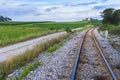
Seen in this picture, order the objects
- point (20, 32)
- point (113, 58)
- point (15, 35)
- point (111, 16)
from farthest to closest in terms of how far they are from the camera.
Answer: point (111, 16)
point (20, 32)
point (15, 35)
point (113, 58)

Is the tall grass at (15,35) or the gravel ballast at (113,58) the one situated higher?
the gravel ballast at (113,58)

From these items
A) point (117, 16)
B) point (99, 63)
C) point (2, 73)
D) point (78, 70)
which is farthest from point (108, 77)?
point (117, 16)

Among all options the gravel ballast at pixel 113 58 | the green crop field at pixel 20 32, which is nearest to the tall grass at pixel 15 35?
the green crop field at pixel 20 32

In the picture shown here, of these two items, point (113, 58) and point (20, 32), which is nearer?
point (113, 58)

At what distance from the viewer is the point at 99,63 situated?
39.2 ft

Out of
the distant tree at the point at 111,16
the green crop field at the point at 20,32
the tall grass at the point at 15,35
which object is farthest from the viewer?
the distant tree at the point at 111,16

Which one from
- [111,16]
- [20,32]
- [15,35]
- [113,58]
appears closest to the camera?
[113,58]

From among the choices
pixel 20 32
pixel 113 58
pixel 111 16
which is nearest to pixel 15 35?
pixel 20 32

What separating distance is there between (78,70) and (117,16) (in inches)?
3067

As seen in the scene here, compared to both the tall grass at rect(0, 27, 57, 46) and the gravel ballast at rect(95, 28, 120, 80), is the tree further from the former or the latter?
the gravel ballast at rect(95, 28, 120, 80)

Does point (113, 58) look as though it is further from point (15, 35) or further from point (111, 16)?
point (111, 16)

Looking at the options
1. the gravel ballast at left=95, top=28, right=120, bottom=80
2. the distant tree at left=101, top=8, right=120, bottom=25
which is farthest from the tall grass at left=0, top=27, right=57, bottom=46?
the distant tree at left=101, top=8, right=120, bottom=25

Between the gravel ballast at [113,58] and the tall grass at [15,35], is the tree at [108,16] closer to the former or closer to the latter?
the tall grass at [15,35]

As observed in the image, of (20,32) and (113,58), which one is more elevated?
(113,58)
